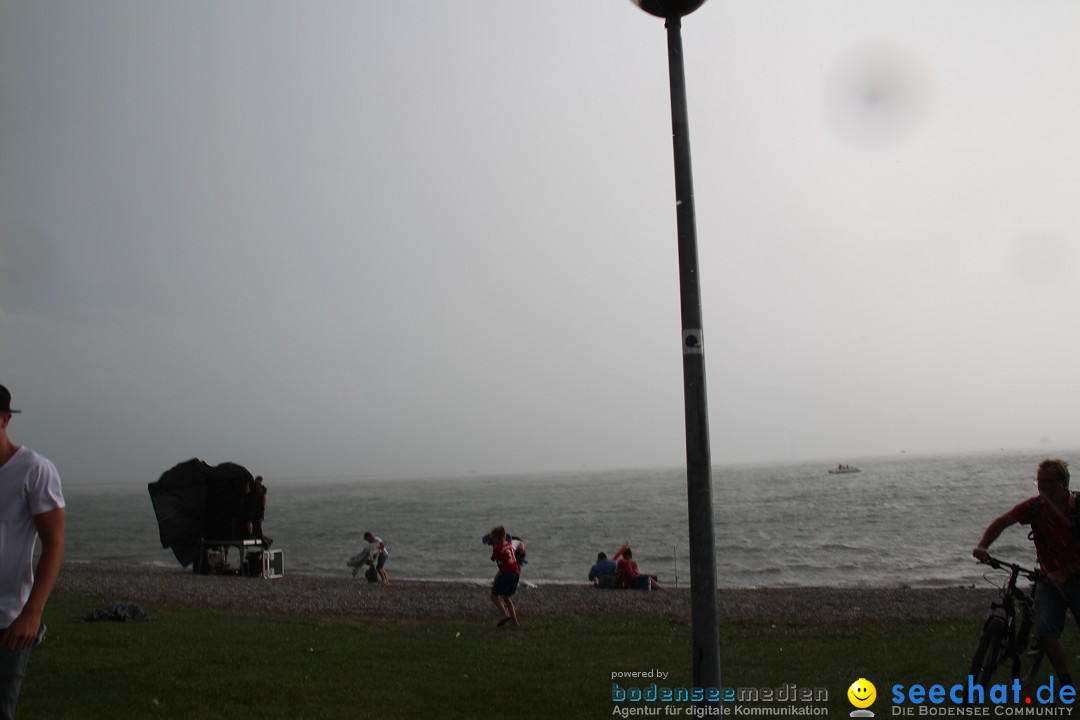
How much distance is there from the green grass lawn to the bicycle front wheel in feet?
2.94

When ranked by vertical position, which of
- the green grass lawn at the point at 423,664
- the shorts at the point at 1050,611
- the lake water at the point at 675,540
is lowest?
the lake water at the point at 675,540

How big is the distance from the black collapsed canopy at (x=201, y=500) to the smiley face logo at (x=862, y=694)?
63.0 ft

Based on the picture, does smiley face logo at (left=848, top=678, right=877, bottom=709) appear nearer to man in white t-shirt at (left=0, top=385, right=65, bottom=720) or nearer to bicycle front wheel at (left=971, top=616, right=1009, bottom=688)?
bicycle front wheel at (left=971, top=616, right=1009, bottom=688)

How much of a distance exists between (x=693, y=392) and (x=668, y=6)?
8.26 ft

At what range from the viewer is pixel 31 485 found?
4.03 m

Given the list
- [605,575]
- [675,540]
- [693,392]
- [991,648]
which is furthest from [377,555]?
[675,540]

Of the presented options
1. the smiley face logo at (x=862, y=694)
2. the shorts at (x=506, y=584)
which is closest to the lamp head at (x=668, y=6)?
the smiley face logo at (x=862, y=694)

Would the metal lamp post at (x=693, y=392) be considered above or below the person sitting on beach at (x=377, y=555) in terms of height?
above

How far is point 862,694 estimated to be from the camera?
743 centimetres

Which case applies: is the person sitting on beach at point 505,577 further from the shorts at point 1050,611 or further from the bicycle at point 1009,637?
the shorts at point 1050,611

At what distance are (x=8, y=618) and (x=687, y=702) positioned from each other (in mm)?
5420

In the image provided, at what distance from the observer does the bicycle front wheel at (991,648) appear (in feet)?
22.1

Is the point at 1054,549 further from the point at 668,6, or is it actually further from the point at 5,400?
the point at 5,400

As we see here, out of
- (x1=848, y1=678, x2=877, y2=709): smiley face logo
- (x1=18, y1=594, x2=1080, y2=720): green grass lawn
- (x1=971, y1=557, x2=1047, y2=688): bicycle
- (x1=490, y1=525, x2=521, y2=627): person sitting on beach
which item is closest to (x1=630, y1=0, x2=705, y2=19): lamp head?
(x1=971, y1=557, x2=1047, y2=688): bicycle
